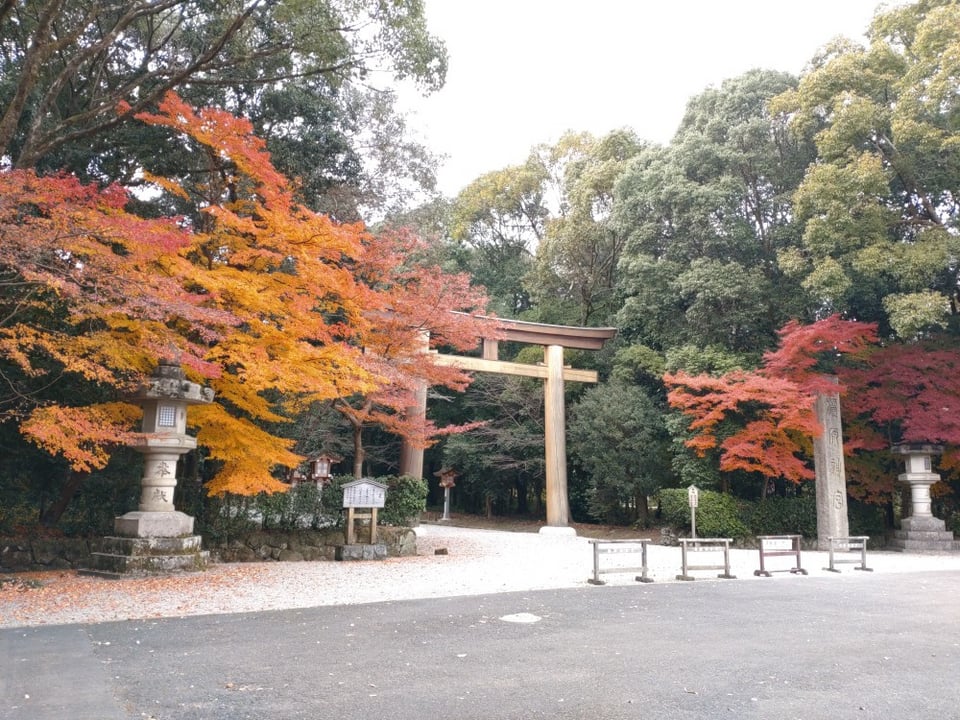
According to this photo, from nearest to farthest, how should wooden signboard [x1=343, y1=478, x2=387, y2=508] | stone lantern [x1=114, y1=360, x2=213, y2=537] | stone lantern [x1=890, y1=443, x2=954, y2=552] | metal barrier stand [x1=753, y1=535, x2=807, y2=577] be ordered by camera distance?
stone lantern [x1=114, y1=360, x2=213, y2=537] < metal barrier stand [x1=753, y1=535, x2=807, y2=577] < wooden signboard [x1=343, y1=478, x2=387, y2=508] < stone lantern [x1=890, y1=443, x2=954, y2=552]

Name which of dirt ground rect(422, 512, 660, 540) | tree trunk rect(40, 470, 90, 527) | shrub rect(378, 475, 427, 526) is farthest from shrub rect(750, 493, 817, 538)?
tree trunk rect(40, 470, 90, 527)

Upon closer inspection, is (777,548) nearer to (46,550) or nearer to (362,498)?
Answer: (362,498)

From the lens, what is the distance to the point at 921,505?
1580 cm

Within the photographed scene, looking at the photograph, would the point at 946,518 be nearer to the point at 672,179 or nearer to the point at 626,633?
the point at 672,179

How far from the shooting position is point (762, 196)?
19078 mm

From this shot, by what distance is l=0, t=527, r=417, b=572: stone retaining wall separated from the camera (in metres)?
9.82

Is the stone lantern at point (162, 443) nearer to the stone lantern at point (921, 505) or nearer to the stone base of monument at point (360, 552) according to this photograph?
the stone base of monument at point (360, 552)

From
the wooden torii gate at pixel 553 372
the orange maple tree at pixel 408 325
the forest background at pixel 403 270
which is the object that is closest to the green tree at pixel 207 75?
the forest background at pixel 403 270

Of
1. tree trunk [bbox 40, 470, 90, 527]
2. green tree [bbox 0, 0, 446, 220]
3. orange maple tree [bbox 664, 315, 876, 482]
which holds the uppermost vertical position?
green tree [bbox 0, 0, 446, 220]

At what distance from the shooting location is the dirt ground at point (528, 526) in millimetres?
19656

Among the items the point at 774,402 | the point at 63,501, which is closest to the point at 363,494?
the point at 63,501

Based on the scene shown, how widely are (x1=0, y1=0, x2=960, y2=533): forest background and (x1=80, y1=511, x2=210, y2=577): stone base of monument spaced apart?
1.05 m

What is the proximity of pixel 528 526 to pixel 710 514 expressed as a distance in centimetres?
905

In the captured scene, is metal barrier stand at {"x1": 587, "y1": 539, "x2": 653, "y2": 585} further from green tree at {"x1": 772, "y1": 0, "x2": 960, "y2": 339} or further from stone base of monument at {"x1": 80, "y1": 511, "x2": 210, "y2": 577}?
green tree at {"x1": 772, "y1": 0, "x2": 960, "y2": 339}
